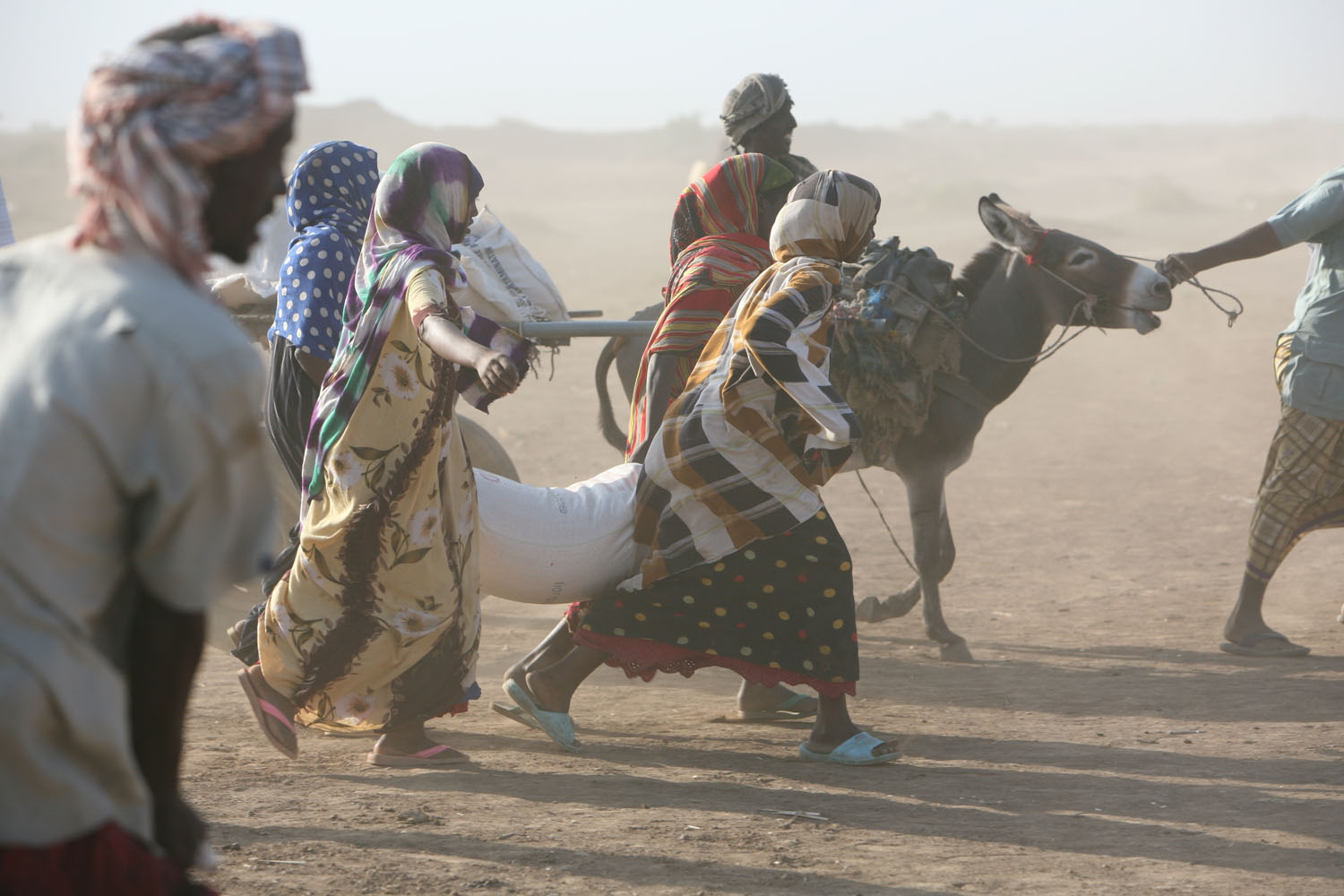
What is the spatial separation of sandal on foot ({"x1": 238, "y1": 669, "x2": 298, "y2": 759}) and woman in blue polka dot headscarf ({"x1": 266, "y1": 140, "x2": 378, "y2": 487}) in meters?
0.92

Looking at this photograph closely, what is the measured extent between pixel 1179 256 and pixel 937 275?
1131 mm

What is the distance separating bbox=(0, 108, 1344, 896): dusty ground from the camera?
3746 mm

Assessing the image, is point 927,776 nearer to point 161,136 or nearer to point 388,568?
point 388,568

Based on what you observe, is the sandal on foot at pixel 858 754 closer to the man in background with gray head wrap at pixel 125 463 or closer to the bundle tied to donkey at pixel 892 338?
the bundle tied to donkey at pixel 892 338

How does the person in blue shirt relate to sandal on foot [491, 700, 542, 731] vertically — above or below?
above

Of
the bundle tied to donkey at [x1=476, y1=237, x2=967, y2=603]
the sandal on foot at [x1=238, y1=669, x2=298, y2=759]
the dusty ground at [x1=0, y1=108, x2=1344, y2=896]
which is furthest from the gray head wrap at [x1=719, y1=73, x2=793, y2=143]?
the sandal on foot at [x1=238, y1=669, x2=298, y2=759]

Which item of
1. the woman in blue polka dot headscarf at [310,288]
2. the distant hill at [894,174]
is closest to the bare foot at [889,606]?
the woman in blue polka dot headscarf at [310,288]

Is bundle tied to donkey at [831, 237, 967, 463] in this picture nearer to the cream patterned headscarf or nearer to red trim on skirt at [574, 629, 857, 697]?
the cream patterned headscarf

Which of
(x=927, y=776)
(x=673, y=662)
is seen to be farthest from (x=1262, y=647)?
(x=673, y=662)

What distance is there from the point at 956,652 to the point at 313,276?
3616mm

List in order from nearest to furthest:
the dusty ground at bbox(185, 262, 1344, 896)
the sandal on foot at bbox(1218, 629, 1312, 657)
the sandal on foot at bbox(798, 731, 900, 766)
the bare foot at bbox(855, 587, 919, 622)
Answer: the dusty ground at bbox(185, 262, 1344, 896) → the sandal on foot at bbox(798, 731, 900, 766) → the sandal on foot at bbox(1218, 629, 1312, 657) → the bare foot at bbox(855, 587, 919, 622)

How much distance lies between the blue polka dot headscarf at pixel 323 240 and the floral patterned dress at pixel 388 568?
546 millimetres

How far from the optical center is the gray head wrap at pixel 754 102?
6984 millimetres

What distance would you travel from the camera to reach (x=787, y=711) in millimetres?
5496
